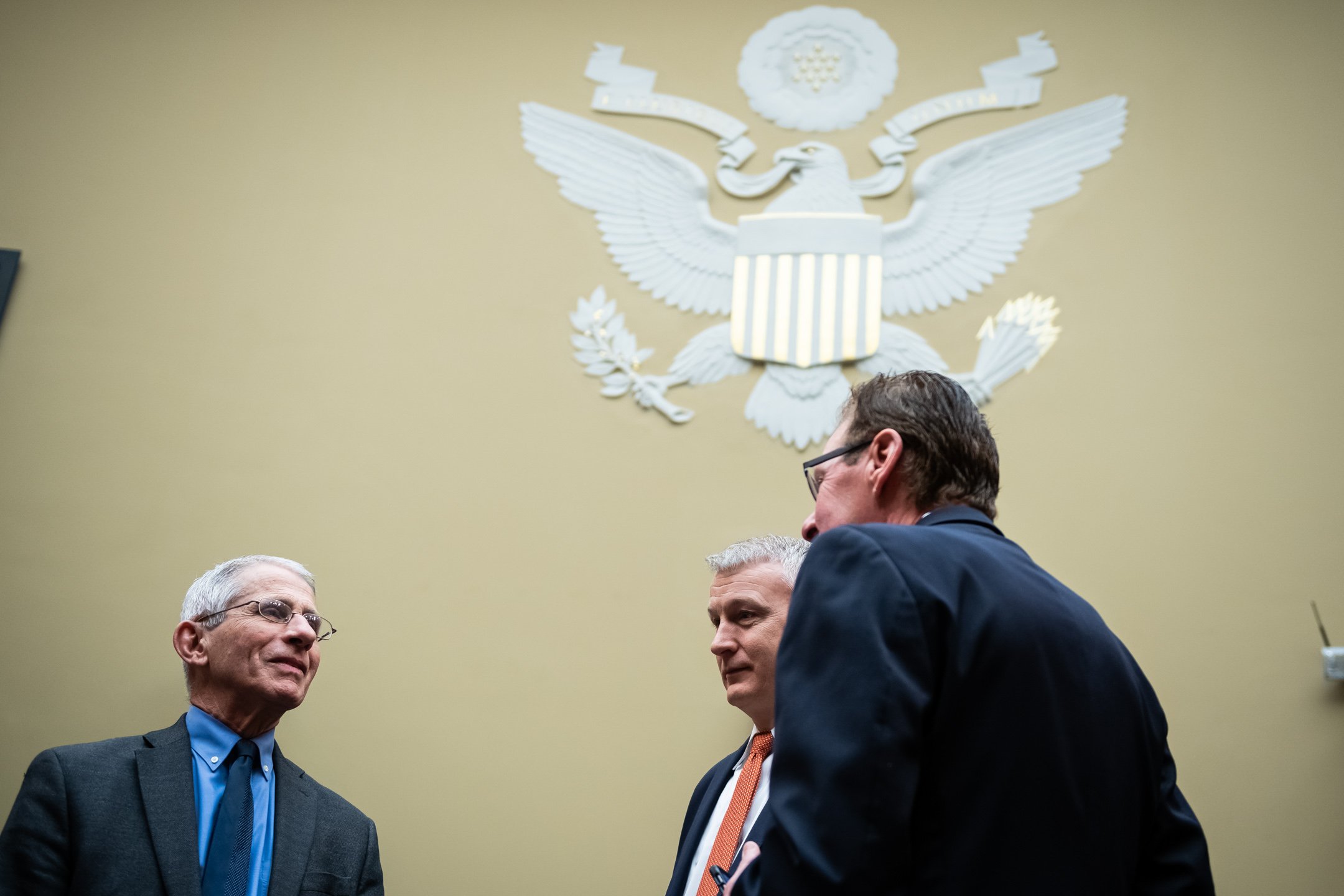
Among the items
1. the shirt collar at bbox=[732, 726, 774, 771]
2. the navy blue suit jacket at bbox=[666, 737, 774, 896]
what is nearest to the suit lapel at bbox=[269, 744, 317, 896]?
the navy blue suit jacket at bbox=[666, 737, 774, 896]

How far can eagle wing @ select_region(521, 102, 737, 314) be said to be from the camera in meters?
4.08

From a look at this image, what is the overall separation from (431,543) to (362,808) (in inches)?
33.7

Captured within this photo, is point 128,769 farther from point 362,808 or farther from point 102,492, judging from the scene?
point 102,492

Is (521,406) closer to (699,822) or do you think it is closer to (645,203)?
(645,203)

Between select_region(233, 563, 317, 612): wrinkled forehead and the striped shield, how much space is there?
187 centimetres

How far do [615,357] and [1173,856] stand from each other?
293cm

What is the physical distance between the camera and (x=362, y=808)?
142 inches

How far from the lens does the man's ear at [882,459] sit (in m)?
1.46

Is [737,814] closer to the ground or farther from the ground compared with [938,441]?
closer to the ground

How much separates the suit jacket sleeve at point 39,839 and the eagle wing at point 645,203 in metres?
2.54

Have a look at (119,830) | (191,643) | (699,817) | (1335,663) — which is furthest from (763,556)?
(1335,663)

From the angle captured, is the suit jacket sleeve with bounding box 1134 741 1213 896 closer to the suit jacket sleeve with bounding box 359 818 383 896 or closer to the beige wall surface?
the suit jacket sleeve with bounding box 359 818 383 896

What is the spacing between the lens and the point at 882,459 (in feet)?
4.82

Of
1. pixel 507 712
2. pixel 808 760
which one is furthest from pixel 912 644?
pixel 507 712
